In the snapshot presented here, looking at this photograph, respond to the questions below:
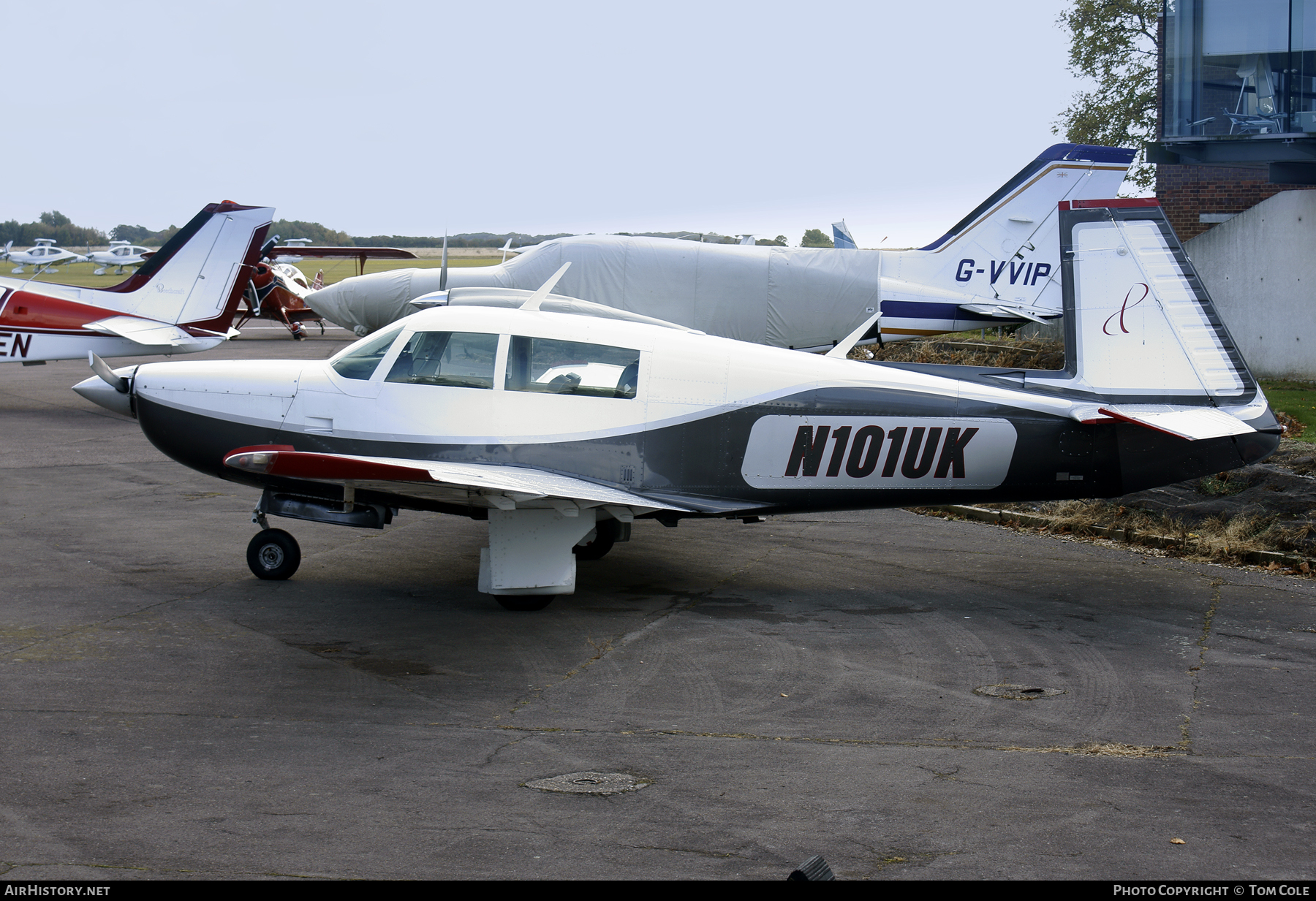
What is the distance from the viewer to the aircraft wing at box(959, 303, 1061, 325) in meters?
18.3

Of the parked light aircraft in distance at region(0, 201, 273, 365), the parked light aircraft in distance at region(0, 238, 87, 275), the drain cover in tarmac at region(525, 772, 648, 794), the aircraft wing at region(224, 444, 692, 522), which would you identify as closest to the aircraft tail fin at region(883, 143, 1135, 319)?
the aircraft wing at region(224, 444, 692, 522)

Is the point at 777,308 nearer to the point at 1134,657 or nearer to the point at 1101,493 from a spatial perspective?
the point at 1101,493

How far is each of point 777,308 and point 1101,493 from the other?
8199mm

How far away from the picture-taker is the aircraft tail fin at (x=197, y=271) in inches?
845

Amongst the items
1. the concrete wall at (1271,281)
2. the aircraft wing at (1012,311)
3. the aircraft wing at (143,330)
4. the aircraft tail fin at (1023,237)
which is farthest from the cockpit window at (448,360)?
the concrete wall at (1271,281)

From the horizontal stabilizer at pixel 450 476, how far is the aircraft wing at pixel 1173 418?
11.2 ft

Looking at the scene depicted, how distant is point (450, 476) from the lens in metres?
8.16

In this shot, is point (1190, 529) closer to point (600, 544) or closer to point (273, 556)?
point (600, 544)

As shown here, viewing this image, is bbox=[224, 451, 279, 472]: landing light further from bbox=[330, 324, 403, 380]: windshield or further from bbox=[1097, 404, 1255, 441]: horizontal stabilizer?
bbox=[1097, 404, 1255, 441]: horizontal stabilizer

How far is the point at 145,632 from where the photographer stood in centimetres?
835

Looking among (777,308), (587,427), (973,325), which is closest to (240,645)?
(587,427)

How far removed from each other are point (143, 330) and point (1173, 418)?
61.2ft

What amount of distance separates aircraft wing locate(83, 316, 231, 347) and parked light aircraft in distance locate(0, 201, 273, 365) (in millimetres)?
14

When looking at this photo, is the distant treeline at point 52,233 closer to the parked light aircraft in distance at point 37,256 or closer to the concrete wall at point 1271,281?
the parked light aircraft in distance at point 37,256
